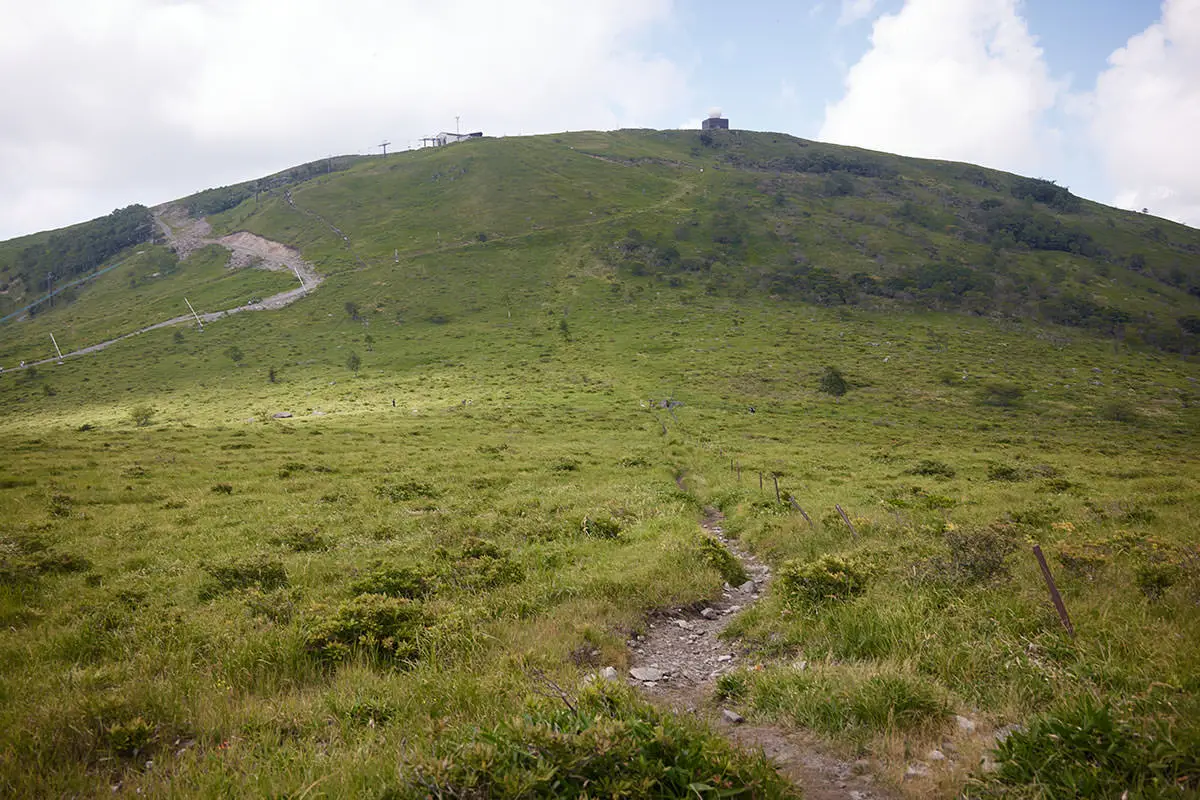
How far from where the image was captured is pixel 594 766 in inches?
173

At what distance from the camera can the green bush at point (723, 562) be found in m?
12.8

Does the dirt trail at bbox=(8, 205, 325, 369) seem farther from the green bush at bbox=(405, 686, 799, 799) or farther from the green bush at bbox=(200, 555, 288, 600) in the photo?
the green bush at bbox=(405, 686, 799, 799)

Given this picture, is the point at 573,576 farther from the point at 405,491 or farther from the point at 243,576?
the point at 405,491

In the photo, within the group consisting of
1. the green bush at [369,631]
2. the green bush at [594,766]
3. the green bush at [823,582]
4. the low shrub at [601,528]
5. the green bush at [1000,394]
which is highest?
the green bush at [594,766]

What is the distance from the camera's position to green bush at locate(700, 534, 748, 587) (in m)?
12.8

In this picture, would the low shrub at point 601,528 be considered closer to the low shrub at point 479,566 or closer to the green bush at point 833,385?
the low shrub at point 479,566

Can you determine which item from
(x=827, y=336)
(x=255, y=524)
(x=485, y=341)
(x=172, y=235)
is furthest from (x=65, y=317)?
(x=827, y=336)

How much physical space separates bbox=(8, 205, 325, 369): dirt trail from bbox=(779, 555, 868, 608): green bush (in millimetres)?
126885

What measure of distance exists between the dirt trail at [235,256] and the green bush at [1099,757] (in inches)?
5174

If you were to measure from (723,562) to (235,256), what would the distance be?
175 metres

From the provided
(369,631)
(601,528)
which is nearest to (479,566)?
(369,631)

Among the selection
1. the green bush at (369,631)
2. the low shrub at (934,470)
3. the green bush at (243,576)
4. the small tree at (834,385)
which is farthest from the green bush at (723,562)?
the small tree at (834,385)

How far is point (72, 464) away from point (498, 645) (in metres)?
30.8

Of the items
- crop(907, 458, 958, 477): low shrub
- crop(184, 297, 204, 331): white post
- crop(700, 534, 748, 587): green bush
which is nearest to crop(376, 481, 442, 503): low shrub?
crop(700, 534, 748, 587): green bush
